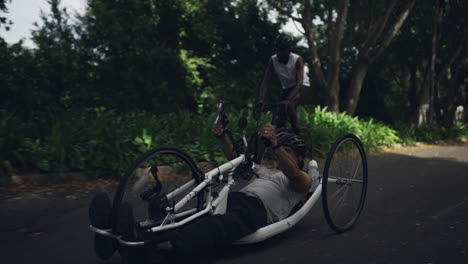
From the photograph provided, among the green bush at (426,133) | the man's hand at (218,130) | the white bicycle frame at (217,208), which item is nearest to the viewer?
the white bicycle frame at (217,208)

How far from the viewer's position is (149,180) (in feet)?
10.1

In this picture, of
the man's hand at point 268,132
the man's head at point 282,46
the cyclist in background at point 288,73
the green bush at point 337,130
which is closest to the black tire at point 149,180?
the man's hand at point 268,132

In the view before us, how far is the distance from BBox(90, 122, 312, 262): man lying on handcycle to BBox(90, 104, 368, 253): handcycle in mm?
73

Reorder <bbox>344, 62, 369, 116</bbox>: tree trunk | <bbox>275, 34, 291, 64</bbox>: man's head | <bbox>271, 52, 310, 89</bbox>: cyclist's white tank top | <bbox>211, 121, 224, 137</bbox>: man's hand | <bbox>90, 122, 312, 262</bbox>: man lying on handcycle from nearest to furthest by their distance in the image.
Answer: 1. <bbox>90, 122, 312, 262</bbox>: man lying on handcycle
2. <bbox>211, 121, 224, 137</bbox>: man's hand
3. <bbox>275, 34, 291, 64</bbox>: man's head
4. <bbox>271, 52, 310, 89</bbox>: cyclist's white tank top
5. <bbox>344, 62, 369, 116</bbox>: tree trunk

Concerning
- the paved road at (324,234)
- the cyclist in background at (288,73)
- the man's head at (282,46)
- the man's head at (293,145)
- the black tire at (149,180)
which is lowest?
the paved road at (324,234)

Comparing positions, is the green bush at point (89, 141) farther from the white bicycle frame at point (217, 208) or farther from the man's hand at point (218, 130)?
the white bicycle frame at point (217, 208)

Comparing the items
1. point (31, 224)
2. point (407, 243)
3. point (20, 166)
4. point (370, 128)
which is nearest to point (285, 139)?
point (407, 243)

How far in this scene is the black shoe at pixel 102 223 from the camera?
9.02 ft

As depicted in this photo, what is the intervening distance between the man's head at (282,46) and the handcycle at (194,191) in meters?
2.15

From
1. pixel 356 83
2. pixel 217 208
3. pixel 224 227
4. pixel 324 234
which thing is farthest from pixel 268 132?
pixel 356 83

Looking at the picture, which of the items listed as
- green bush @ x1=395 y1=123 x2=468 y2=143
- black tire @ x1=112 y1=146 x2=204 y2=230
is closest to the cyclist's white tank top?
black tire @ x1=112 y1=146 x2=204 y2=230

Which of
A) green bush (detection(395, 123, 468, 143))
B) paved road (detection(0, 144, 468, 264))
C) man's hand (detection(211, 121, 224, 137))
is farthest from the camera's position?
green bush (detection(395, 123, 468, 143))

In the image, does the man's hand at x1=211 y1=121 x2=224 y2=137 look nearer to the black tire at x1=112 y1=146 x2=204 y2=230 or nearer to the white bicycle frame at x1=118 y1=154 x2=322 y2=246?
the white bicycle frame at x1=118 y1=154 x2=322 y2=246

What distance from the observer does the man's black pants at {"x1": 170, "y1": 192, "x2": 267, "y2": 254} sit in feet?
8.90
